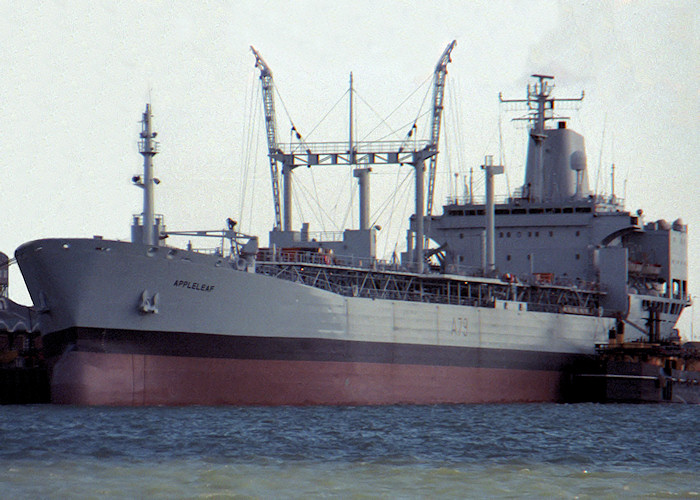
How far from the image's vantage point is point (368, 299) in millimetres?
38938

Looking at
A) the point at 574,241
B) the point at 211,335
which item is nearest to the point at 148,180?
the point at 211,335

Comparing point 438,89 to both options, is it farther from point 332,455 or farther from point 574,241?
point 332,455

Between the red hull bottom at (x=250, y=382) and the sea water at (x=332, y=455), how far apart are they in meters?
0.79

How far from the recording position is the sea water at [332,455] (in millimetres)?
18984

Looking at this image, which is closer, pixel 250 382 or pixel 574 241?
pixel 250 382

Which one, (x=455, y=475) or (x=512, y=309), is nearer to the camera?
(x=455, y=475)

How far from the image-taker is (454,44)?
178ft

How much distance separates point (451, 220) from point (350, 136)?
35.6ft

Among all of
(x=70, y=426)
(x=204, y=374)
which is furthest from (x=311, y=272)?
(x=70, y=426)

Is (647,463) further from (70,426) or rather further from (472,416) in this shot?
(70,426)

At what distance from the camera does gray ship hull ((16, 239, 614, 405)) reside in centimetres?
3294

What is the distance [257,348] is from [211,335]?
165 cm

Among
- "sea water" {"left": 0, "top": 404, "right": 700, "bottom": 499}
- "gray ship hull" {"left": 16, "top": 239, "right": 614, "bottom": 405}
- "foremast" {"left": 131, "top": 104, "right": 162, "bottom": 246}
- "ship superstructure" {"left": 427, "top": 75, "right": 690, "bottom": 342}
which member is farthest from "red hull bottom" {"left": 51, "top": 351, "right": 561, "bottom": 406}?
"ship superstructure" {"left": 427, "top": 75, "right": 690, "bottom": 342}

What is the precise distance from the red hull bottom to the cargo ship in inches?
1.9
